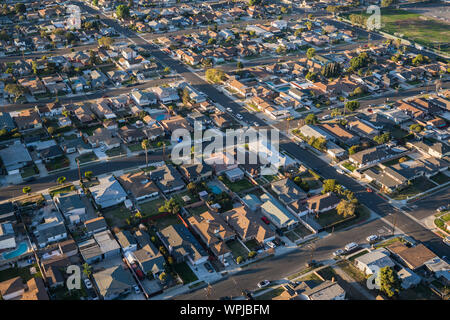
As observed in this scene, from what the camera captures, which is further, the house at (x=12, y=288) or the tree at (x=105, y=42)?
the tree at (x=105, y=42)

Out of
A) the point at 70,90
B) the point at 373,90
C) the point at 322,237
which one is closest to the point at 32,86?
the point at 70,90

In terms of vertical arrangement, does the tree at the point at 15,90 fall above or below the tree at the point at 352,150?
above

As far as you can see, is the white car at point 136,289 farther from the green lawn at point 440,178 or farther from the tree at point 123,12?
the tree at point 123,12

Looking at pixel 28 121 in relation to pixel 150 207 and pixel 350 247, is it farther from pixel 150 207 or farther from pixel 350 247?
pixel 350 247

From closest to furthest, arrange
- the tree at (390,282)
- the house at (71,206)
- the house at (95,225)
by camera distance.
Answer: the tree at (390,282) → the house at (95,225) → the house at (71,206)

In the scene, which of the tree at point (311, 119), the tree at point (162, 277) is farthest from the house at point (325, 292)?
the tree at point (311, 119)

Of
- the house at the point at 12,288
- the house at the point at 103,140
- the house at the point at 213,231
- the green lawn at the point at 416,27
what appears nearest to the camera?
the house at the point at 12,288

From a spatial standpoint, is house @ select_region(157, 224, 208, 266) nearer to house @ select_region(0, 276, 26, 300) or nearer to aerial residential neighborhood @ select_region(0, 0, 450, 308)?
aerial residential neighborhood @ select_region(0, 0, 450, 308)

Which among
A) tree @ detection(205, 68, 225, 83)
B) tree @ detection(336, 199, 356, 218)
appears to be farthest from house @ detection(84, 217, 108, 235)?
tree @ detection(205, 68, 225, 83)
